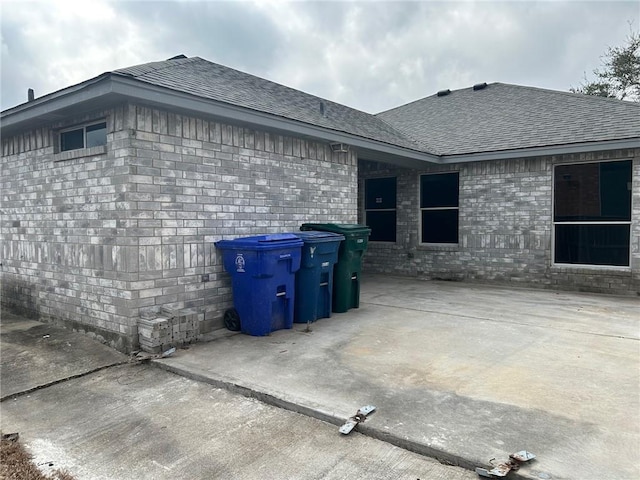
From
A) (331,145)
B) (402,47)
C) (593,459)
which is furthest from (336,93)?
(593,459)

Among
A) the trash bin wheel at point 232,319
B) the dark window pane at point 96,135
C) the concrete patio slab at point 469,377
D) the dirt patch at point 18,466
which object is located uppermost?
the dark window pane at point 96,135

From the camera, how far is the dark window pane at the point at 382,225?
39.3 ft

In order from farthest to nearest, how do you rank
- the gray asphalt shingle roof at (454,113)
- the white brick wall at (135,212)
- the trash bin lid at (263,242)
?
the gray asphalt shingle roof at (454,113) < the trash bin lid at (263,242) < the white brick wall at (135,212)

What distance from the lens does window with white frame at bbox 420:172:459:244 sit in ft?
35.9

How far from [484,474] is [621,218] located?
8207mm

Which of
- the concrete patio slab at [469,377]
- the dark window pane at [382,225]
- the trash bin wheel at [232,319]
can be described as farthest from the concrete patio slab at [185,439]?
the dark window pane at [382,225]

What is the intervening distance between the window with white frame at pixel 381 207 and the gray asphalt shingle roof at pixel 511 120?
4.96ft

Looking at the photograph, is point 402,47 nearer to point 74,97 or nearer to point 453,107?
point 453,107

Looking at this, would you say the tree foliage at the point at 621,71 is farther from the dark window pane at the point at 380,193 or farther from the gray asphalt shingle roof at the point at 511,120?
the dark window pane at the point at 380,193

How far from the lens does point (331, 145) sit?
26.9 ft

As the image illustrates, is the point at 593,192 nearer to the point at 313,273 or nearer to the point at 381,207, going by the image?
the point at 381,207

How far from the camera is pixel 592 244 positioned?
30.0 ft

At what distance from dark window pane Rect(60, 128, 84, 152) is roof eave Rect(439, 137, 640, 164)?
761 cm

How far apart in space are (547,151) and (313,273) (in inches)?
235
